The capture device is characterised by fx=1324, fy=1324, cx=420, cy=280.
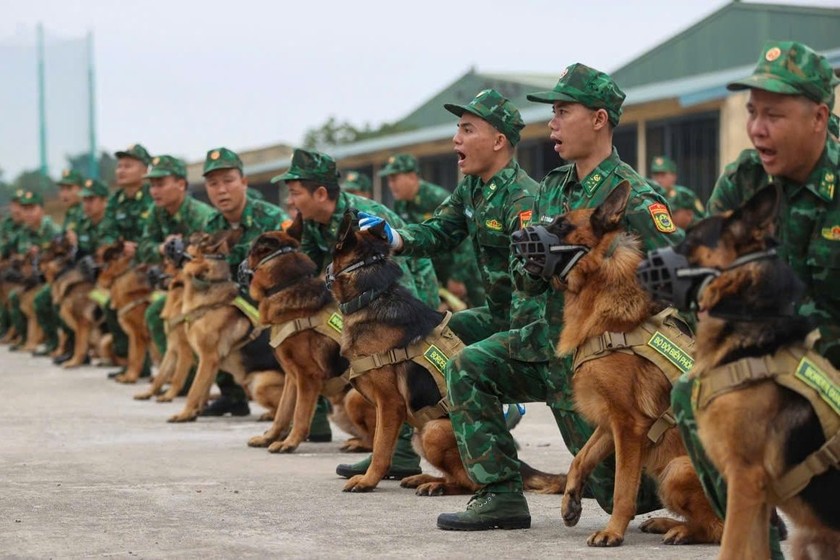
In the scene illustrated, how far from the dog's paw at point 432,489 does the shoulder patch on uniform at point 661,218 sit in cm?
222

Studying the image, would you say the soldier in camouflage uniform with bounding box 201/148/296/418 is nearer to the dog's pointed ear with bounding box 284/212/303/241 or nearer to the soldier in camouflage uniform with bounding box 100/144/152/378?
the dog's pointed ear with bounding box 284/212/303/241

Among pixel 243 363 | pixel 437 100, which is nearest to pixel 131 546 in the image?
pixel 243 363

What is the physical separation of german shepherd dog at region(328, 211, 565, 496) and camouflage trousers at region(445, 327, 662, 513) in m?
0.97

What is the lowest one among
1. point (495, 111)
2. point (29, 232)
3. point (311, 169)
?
point (29, 232)

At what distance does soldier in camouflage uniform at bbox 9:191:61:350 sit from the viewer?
21719mm

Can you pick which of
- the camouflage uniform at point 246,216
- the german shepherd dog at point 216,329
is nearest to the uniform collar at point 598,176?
the camouflage uniform at point 246,216

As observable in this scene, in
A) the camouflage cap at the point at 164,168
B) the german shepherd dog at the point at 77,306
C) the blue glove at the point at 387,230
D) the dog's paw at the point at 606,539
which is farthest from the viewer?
the german shepherd dog at the point at 77,306

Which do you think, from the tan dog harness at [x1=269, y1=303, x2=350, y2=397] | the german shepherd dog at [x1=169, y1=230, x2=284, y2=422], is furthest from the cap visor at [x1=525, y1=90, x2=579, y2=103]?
the german shepherd dog at [x1=169, y1=230, x2=284, y2=422]

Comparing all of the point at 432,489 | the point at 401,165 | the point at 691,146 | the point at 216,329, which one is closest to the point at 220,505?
the point at 432,489

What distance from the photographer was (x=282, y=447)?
8.88 m

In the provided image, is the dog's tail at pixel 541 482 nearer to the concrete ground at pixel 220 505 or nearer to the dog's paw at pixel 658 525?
the concrete ground at pixel 220 505

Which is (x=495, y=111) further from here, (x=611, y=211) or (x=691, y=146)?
(x=691, y=146)

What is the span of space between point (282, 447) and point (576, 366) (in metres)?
3.81

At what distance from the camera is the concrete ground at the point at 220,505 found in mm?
5438
